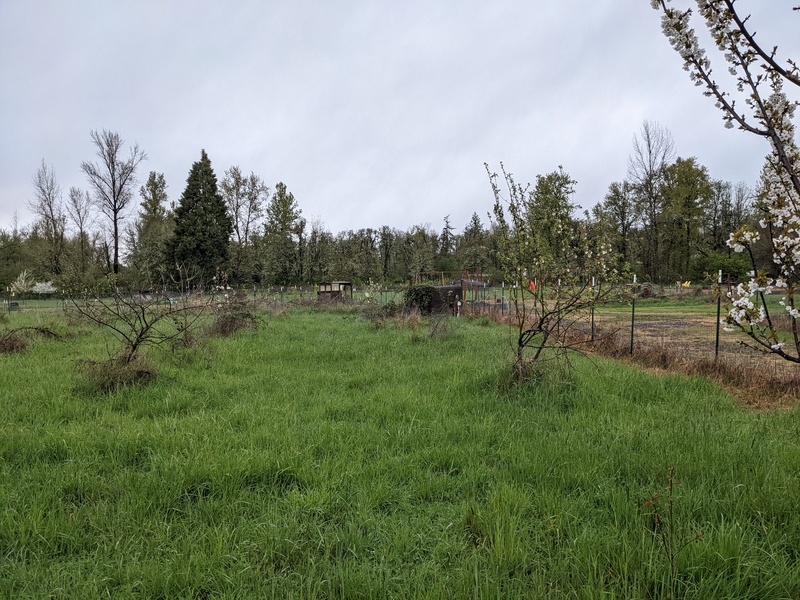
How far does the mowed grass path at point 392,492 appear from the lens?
1987 mm

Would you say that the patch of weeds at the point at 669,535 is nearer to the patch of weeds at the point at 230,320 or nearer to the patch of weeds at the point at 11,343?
the patch of weeds at the point at 230,320

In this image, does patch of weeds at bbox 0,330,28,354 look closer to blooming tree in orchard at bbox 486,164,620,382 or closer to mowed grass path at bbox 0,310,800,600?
mowed grass path at bbox 0,310,800,600

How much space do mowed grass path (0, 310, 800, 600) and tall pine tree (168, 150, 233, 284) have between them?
107 feet

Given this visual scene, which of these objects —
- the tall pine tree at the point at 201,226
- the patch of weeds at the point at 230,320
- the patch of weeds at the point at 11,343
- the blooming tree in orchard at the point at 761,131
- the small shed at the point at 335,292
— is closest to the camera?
the blooming tree in orchard at the point at 761,131

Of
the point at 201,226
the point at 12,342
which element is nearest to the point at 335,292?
the point at 12,342

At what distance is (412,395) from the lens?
4883 millimetres

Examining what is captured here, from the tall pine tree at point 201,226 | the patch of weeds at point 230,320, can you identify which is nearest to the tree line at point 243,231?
the tall pine tree at point 201,226

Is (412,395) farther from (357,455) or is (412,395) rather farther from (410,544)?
(410,544)

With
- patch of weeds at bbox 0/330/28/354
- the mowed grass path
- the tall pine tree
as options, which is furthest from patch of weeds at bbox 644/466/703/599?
the tall pine tree

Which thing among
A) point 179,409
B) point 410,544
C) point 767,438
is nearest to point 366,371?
point 179,409

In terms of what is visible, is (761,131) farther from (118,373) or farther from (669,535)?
(118,373)

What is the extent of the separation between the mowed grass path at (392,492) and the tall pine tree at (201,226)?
32.7 m

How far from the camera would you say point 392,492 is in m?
2.80

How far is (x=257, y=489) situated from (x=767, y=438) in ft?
13.9
